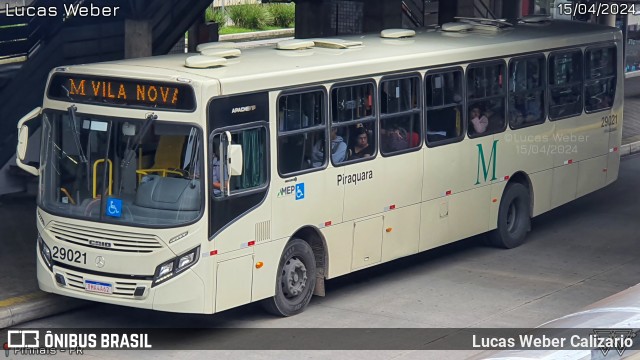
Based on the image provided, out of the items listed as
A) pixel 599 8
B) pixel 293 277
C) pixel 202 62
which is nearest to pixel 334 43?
pixel 202 62

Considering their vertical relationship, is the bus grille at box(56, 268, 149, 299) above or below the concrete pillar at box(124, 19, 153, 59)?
below

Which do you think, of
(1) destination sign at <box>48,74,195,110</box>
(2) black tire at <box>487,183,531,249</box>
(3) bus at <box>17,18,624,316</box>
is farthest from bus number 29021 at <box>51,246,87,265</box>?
(2) black tire at <box>487,183,531,249</box>

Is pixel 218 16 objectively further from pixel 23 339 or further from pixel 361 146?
pixel 23 339

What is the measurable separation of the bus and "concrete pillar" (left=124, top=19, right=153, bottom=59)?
479cm

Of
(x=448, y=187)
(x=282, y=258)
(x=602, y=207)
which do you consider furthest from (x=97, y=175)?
(x=602, y=207)

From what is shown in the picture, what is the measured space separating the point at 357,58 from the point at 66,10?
731cm

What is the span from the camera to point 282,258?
13.2 metres

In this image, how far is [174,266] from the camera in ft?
39.8

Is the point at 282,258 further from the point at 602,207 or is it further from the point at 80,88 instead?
the point at 602,207

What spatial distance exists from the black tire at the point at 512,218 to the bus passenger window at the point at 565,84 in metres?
1.32

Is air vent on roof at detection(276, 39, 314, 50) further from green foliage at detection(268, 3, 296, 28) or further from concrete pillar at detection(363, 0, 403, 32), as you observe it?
green foliage at detection(268, 3, 296, 28)

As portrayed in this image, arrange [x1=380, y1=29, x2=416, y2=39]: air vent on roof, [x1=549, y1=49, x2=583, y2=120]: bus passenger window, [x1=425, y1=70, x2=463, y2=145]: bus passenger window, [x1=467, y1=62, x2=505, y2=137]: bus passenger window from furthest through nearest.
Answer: [x1=549, y1=49, x2=583, y2=120]: bus passenger window < [x1=380, y1=29, x2=416, y2=39]: air vent on roof < [x1=467, y1=62, x2=505, y2=137]: bus passenger window < [x1=425, y1=70, x2=463, y2=145]: bus passenger window

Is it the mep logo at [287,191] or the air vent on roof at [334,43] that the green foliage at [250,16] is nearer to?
the air vent on roof at [334,43]

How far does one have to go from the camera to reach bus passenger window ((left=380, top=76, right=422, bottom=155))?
47.8 feet
